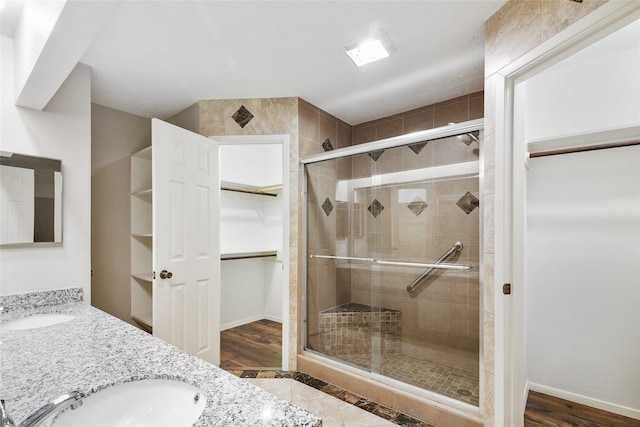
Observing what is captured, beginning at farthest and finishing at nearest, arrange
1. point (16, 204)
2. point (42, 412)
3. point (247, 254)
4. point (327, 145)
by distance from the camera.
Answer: point (247, 254) → point (327, 145) → point (16, 204) → point (42, 412)

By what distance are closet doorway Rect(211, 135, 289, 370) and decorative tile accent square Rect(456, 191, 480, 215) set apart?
2.20 metres

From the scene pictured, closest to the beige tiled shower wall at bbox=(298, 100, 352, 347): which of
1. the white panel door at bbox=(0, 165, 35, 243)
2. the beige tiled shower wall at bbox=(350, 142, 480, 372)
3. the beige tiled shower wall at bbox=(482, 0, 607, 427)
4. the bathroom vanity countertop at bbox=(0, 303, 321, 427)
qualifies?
the beige tiled shower wall at bbox=(350, 142, 480, 372)

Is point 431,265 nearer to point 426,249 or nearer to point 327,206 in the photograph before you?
point 426,249

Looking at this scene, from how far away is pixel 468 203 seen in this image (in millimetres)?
2146

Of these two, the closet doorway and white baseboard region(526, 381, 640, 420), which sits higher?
the closet doorway

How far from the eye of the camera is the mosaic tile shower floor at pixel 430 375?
6.56 feet

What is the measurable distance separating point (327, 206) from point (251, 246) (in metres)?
1.69

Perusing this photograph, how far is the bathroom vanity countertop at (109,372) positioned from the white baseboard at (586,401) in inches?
94.0

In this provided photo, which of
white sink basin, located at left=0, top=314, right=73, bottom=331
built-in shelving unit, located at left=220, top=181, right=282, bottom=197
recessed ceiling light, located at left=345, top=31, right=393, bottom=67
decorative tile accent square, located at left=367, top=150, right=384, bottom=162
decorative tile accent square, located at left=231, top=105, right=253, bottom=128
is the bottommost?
white sink basin, located at left=0, top=314, right=73, bottom=331

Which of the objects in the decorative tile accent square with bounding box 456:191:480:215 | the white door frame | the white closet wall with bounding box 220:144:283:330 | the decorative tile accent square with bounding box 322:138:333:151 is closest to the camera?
the white door frame

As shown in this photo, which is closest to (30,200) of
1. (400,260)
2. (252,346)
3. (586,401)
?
(252,346)

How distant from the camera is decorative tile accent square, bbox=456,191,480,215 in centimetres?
209

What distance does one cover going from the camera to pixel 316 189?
2.87 metres

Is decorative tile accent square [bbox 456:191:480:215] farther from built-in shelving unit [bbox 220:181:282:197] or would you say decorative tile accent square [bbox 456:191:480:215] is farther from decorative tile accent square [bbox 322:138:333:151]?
built-in shelving unit [bbox 220:181:282:197]
